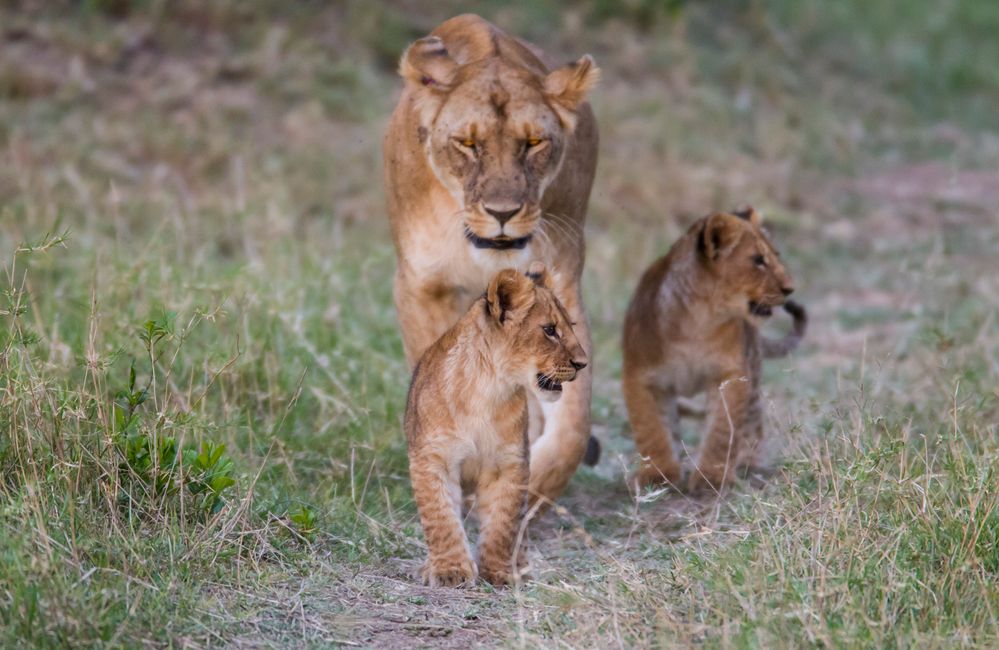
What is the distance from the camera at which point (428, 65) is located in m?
5.06

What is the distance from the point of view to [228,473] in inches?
177

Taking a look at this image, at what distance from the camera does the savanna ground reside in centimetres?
379

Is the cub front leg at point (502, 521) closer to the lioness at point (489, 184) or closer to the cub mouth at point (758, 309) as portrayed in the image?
the lioness at point (489, 184)

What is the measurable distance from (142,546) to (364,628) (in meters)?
0.59

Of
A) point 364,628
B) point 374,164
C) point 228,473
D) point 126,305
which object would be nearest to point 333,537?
point 228,473

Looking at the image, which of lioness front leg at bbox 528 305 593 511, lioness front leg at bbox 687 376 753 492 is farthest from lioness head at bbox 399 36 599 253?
lioness front leg at bbox 687 376 753 492

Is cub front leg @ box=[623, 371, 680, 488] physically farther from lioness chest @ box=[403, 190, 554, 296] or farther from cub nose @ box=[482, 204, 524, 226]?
cub nose @ box=[482, 204, 524, 226]

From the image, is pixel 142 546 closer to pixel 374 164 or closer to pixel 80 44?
pixel 374 164

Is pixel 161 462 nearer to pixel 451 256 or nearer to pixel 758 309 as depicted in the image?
pixel 451 256

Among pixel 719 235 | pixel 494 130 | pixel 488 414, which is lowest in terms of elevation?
pixel 488 414

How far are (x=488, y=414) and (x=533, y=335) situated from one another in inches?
10.7

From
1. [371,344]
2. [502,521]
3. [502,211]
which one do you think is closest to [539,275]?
[502,211]

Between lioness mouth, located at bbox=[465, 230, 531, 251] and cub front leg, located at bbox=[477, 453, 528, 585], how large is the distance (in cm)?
69

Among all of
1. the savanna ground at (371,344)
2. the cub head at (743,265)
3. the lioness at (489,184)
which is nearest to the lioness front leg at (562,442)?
the lioness at (489,184)
